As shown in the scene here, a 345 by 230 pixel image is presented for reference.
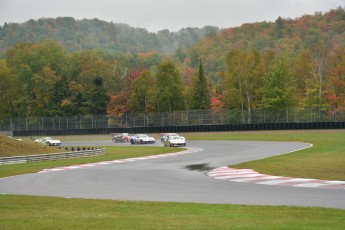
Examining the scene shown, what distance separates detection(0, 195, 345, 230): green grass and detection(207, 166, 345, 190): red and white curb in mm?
6051

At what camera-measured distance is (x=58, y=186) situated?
21.7 metres

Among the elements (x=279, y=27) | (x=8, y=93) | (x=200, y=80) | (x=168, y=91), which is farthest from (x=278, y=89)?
(x=279, y=27)

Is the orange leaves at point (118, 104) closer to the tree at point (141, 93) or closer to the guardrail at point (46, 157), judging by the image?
the tree at point (141, 93)

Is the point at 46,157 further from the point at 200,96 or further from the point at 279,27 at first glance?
the point at 279,27

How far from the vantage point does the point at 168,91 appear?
95062 millimetres

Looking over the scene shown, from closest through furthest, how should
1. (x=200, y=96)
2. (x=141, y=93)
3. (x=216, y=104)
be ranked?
(x=200, y=96) → (x=216, y=104) → (x=141, y=93)

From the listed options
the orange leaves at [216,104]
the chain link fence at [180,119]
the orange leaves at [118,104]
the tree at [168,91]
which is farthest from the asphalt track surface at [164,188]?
the orange leaves at [118,104]

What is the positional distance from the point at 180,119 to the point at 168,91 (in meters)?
14.9

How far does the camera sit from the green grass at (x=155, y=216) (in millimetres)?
11070

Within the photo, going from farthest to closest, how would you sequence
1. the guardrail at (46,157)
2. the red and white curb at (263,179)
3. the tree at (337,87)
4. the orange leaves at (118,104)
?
1. the orange leaves at (118,104)
2. the tree at (337,87)
3. the guardrail at (46,157)
4. the red and white curb at (263,179)

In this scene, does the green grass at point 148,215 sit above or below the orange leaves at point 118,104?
below

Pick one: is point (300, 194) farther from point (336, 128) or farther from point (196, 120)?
point (196, 120)

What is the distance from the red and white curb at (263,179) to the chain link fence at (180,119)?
41497mm

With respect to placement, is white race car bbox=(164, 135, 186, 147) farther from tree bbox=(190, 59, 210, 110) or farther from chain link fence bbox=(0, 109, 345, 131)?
tree bbox=(190, 59, 210, 110)
